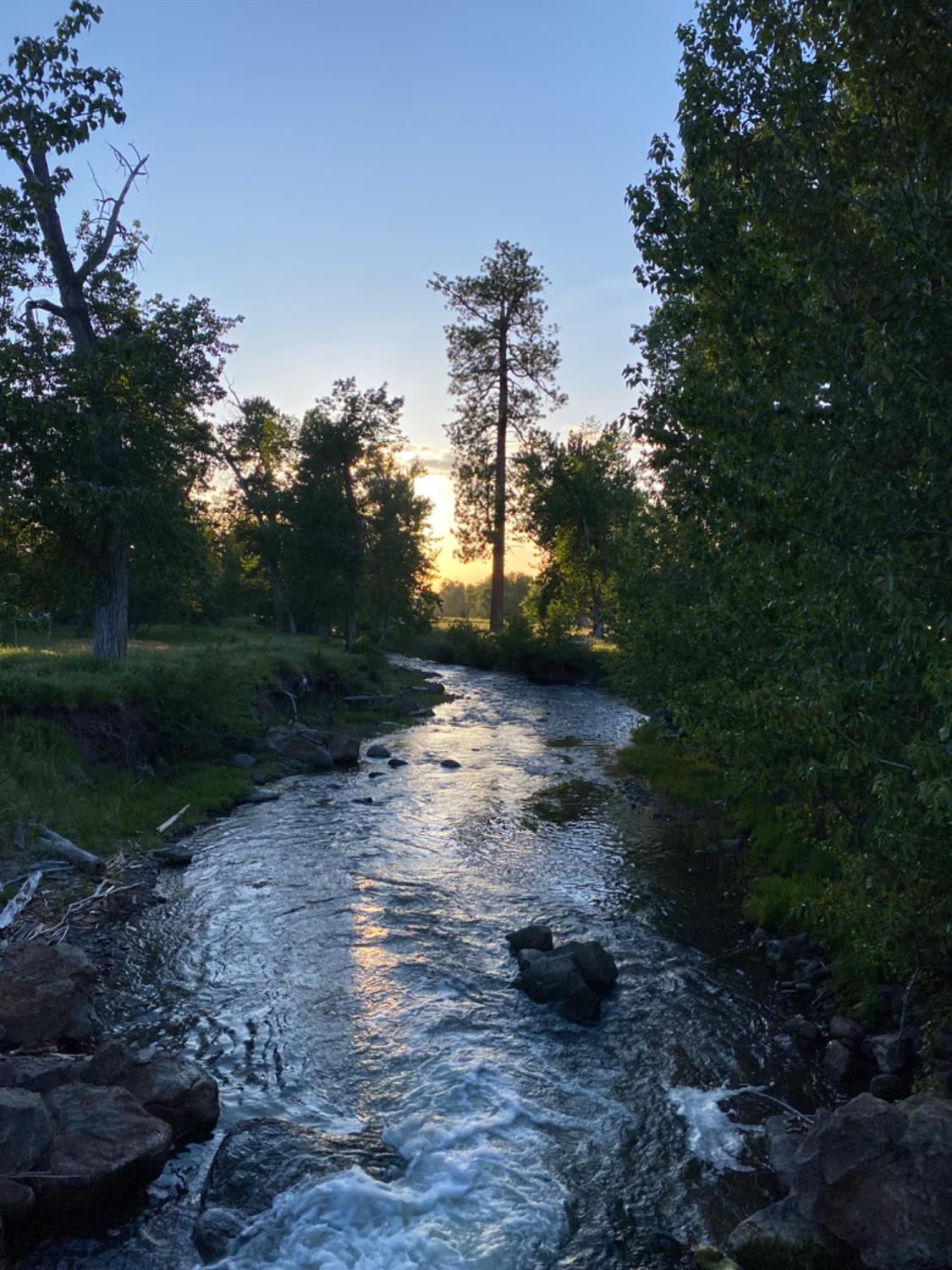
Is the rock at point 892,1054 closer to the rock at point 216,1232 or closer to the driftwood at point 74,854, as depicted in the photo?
the rock at point 216,1232

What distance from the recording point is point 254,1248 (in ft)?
24.8

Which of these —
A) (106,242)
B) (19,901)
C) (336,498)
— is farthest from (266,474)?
(19,901)

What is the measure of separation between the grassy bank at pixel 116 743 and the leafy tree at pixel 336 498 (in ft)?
84.4

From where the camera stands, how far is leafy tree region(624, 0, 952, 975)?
827cm

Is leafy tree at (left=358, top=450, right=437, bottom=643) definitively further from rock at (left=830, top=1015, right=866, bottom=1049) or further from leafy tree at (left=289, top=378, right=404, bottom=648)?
rock at (left=830, top=1015, right=866, bottom=1049)

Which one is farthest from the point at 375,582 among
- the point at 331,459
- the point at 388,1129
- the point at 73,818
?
the point at 388,1129

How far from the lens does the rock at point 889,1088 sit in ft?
31.6

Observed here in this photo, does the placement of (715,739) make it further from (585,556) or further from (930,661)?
(585,556)

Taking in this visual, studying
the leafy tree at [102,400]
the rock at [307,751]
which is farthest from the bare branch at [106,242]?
the rock at [307,751]

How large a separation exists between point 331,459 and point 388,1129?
5450 cm

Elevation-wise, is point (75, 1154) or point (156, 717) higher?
point (156, 717)

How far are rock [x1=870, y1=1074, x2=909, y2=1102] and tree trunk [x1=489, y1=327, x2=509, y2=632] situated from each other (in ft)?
177

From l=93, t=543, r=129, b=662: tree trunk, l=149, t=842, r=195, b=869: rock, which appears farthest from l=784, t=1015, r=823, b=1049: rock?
l=93, t=543, r=129, b=662: tree trunk

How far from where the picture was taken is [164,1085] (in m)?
9.06
